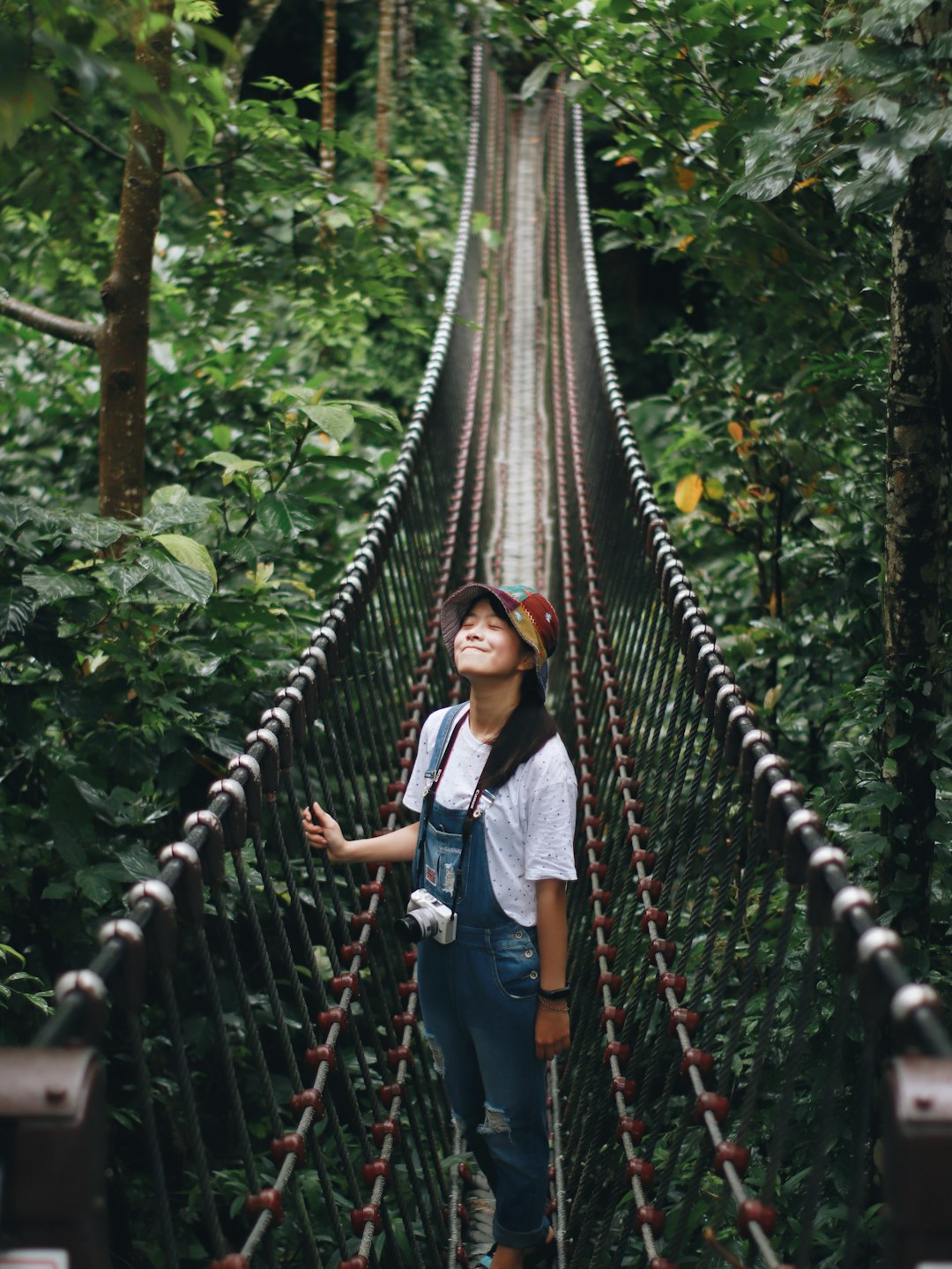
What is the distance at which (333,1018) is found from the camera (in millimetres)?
1821

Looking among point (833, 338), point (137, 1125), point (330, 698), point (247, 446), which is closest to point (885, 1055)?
point (330, 698)

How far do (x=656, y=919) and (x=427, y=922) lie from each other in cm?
47

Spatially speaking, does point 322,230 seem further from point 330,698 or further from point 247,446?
point 330,698

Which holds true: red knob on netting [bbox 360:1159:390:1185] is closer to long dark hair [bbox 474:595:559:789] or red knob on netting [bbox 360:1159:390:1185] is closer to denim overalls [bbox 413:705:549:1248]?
denim overalls [bbox 413:705:549:1248]

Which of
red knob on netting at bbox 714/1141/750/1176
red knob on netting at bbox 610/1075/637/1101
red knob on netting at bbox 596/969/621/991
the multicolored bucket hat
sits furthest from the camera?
red knob on netting at bbox 596/969/621/991

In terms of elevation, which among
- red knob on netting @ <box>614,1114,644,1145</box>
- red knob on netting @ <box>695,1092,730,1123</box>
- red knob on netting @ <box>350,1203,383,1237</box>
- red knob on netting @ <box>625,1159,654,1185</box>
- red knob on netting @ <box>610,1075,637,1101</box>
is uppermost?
red knob on netting @ <box>695,1092,730,1123</box>

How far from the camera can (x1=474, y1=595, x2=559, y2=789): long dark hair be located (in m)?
1.77

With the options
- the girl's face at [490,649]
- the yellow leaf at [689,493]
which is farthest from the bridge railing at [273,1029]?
the yellow leaf at [689,493]

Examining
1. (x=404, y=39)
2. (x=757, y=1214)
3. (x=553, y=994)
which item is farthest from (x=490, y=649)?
(x=404, y=39)

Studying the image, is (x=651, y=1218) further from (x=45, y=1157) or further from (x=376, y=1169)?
(x=45, y=1157)

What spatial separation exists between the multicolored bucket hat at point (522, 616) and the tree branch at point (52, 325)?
4.88 feet

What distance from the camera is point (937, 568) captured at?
2.05 m

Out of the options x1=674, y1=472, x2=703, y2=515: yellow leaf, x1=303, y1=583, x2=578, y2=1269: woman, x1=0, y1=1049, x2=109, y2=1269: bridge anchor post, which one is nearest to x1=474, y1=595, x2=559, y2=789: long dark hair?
x1=303, y1=583, x2=578, y2=1269: woman

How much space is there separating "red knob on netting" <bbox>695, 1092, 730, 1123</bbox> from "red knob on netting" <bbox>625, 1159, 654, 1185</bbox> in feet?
0.93
